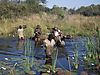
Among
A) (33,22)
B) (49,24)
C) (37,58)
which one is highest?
(33,22)

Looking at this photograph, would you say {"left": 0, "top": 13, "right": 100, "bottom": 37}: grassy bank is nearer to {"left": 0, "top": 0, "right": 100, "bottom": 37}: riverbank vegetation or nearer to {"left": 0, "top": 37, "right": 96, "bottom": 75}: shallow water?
{"left": 0, "top": 0, "right": 100, "bottom": 37}: riverbank vegetation

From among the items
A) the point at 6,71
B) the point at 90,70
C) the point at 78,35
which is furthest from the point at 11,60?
the point at 78,35

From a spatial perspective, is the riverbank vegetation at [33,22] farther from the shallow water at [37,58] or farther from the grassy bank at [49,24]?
the shallow water at [37,58]

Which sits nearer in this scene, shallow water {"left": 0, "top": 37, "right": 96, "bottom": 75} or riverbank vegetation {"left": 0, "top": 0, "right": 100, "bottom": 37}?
shallow water {"left": 0, "top": 37, "right": 96, "bottom": 75}

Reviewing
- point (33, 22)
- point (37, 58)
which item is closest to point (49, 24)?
point (33, 22)

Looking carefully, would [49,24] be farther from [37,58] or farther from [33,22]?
[37,58]

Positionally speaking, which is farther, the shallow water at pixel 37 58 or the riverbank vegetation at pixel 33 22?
the riverbank vegetation at pixel 33 22

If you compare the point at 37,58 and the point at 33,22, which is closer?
the point at 37,58

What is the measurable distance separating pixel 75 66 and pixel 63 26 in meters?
18.7

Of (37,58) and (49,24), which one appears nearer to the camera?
(37,58)

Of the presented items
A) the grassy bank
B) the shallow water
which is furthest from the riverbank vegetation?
the shallow water

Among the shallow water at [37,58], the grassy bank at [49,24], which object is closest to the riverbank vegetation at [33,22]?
the grassy bank at [49,24]

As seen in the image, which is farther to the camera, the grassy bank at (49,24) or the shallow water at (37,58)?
the grassy bank at (49,24)

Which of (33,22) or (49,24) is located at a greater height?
(33,22)
